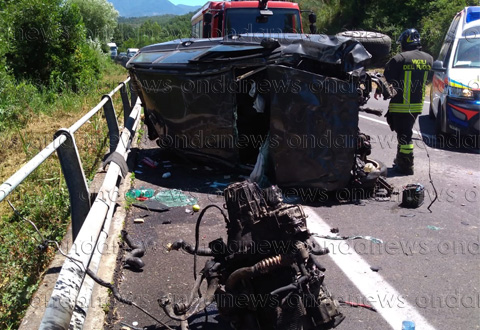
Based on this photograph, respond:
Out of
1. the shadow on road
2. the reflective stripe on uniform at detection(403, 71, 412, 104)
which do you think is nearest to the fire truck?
the shadow on road

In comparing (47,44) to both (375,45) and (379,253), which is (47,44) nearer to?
(375,45)

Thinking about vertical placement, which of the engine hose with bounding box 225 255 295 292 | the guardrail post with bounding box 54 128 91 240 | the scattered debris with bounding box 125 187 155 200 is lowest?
the scattered debris with bounding box 125 187 155 200

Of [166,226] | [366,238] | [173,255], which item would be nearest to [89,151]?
[166,226]

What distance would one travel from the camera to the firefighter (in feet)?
22.3

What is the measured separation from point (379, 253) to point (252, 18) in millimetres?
6872

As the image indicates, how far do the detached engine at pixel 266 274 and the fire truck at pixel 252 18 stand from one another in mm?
7313

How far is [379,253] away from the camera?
14.3 ft

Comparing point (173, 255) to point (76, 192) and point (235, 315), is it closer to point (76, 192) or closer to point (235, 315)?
point (76, 192)

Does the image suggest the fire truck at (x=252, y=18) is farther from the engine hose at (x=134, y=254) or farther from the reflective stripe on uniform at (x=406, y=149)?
the engine hose at (x=134, y=254)

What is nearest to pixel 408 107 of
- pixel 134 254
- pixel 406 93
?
pixel 406 93

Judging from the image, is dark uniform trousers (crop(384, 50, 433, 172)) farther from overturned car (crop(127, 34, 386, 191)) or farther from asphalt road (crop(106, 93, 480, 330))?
overturned car (crop(127, 34, 386, 191))

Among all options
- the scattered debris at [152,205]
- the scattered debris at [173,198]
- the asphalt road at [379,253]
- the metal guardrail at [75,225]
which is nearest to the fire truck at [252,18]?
the asphalt road at [379,253]

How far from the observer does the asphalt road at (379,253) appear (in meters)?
3.43

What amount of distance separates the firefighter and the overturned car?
1.17 metres
